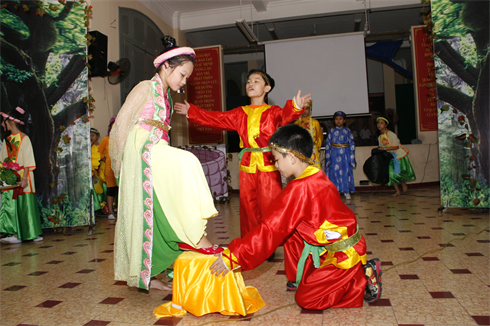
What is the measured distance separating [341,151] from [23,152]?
5.21m

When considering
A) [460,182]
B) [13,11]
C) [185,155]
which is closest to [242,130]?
[185,155]

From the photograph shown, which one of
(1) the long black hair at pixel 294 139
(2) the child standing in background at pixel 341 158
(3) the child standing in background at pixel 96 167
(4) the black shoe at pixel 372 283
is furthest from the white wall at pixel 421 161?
(1) the long black hair at pixel 294 139

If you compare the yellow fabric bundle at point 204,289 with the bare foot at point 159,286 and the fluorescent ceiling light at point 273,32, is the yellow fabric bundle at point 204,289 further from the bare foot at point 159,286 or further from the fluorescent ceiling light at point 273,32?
the fluorescent ceiling light at point 273,32

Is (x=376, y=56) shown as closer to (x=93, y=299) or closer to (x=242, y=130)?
(x=242, y=130)

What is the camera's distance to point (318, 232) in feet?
6.22

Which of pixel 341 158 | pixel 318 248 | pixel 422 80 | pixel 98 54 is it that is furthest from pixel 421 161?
pixel 318 248

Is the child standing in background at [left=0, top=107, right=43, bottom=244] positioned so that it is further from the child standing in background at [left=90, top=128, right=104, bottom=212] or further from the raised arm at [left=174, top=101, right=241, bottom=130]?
the raised arm at [left=174, top=101, right=241, bottom=130]

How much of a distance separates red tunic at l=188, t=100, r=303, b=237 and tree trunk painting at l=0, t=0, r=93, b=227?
7.42 ft

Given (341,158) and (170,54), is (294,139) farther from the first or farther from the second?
(341,158)

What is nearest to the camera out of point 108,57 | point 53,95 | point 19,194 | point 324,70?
point 19,194

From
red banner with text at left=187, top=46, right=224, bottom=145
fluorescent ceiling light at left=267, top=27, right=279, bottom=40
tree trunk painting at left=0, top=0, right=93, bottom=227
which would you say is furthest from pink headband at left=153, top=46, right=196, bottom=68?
fluorescent ceiling light at left=267, top=27, right=279, bottom=40

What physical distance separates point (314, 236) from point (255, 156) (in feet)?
3.98

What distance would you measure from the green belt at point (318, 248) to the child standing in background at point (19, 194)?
11.7ft

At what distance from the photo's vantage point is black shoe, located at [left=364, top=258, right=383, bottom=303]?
1.98 metres
